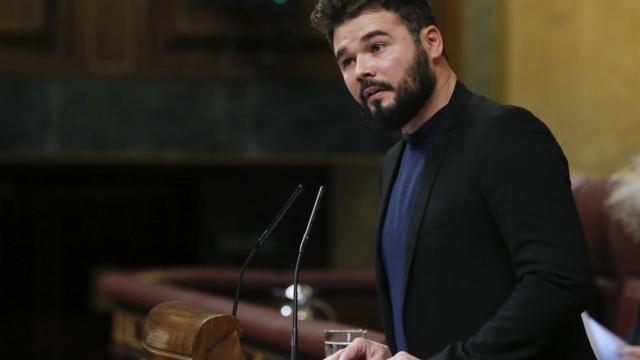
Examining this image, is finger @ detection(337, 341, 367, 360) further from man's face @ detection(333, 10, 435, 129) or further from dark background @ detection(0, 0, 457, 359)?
dark background @ detection(0, 0, 457, 359)

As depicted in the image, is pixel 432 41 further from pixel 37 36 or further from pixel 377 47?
pixel 37 36

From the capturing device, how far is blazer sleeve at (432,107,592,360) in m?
1.53

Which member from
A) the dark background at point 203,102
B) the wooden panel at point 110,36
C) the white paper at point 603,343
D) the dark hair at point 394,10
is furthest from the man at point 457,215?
→ the wooden panel at point 110,36

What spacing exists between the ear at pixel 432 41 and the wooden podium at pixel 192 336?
470mm

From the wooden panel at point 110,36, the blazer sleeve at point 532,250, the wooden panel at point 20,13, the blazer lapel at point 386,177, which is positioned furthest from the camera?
the wooden panel at point 110,36

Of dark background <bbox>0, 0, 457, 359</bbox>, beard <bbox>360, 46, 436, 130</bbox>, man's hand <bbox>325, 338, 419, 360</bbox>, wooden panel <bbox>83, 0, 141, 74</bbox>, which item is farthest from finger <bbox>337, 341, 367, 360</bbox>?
wooden panel <bbox>83, 0, 141, 74</bbox>

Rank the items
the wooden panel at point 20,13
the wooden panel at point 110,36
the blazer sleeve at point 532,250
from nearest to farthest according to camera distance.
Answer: the blazer sleeve at point 532,250
the wooden panel at point 20,13
the wooden panel at point 110,36

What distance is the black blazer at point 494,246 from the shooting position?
1542mm

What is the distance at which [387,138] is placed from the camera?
21.4 ft

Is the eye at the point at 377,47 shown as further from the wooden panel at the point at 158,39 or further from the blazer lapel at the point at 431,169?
the wooden panel at the point at 158,39

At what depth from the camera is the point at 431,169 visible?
5.65ft

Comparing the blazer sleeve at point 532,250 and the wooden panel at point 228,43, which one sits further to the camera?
the wooden panel at point 228,43

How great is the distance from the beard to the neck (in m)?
0.02

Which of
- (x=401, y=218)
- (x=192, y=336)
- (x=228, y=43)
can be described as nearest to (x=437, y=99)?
(x=401, y=218)
